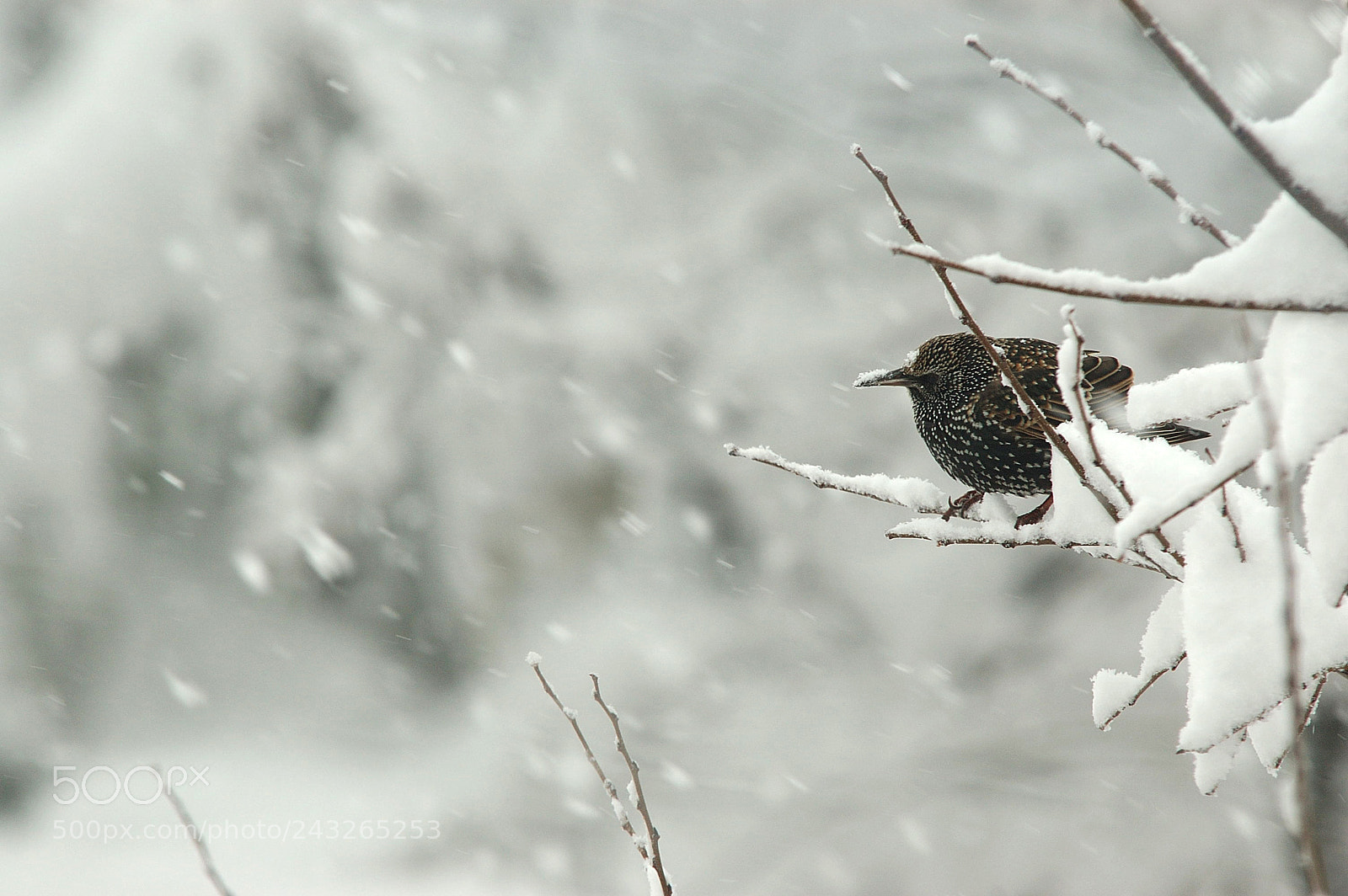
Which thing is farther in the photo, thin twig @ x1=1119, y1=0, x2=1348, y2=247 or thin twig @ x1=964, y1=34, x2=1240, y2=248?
thin twig @ x1=964, y1=34, x2=1240, y2=248

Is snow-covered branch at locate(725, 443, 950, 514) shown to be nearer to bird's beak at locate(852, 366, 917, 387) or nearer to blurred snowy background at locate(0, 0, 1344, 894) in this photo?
bird's beak at locate(852, 366, 917, 387)

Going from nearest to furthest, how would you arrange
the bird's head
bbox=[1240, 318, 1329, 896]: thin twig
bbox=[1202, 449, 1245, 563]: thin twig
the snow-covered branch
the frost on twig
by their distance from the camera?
bbox=[1240, 318, 1329, 896]: thin twig → bbox=[1202, 449, 1245, 563]: thin twig → the frost on twig → the snow-covered branch → the bird's head

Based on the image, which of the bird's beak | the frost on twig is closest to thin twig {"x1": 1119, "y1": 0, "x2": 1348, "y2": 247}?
the frost on twig

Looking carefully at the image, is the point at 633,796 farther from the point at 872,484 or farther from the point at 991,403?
the point at 991,403

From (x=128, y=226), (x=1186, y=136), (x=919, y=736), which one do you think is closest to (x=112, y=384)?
(x=128, y=226)

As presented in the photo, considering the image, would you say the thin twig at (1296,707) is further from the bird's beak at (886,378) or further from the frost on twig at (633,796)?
the bird's beak at (886,378)

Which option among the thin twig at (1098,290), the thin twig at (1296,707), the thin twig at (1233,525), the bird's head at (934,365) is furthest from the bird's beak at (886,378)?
the thin twig at (1296,707)
